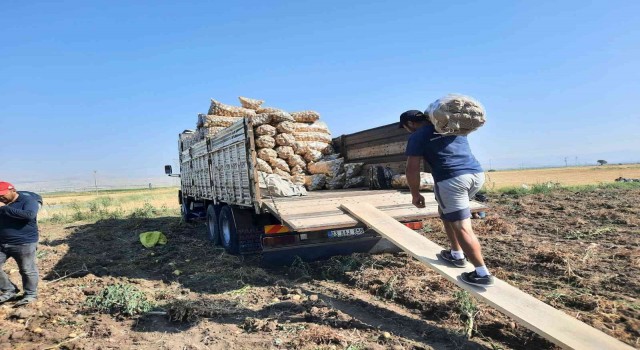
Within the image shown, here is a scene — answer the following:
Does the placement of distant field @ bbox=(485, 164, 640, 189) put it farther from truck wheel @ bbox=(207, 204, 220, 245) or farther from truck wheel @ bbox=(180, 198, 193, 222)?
truck wheel @ bbox=(207, 204, 220, 245)

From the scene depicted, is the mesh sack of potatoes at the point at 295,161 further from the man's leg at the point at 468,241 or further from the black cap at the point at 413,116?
the man's leg at the point at 468,241

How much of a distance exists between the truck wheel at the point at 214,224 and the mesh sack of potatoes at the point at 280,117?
1.91 m

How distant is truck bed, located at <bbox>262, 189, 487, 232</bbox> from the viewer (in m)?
4.49

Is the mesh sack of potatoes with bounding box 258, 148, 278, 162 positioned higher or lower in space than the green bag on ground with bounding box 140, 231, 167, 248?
higher

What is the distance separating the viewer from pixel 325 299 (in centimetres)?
430

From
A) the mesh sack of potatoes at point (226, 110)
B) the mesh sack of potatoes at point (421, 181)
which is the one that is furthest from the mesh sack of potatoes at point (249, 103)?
the mesh sack of potatoes at point (421, 181)

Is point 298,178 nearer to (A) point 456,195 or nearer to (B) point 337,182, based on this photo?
(B) point 337,182

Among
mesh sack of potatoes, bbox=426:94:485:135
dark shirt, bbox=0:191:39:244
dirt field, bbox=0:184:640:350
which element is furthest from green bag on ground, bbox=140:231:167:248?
mesh sack of potatoes, bbox=426:94:485:135

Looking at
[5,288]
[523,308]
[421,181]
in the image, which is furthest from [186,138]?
[523,308]

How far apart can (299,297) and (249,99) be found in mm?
5736

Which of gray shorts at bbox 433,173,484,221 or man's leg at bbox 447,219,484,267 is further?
gray shorts at bbox 433,173,484,221

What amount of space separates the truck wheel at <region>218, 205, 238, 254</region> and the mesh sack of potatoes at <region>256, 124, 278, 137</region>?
1.61 metres

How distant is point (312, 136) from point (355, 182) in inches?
55.3

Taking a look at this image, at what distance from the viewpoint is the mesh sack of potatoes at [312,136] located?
311 inches
